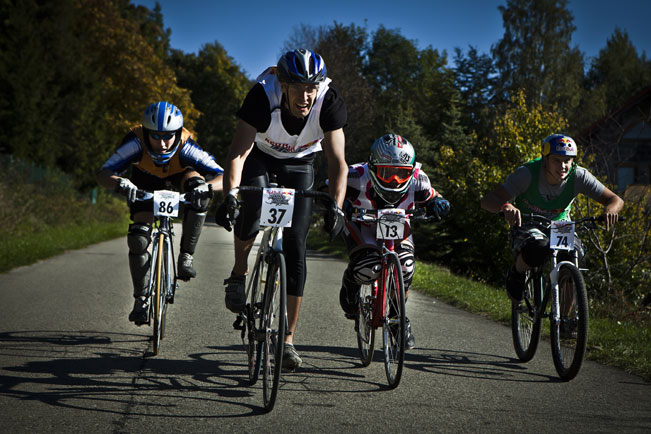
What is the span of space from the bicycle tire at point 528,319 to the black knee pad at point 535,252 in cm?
18

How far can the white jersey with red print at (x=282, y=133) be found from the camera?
484 centimetres

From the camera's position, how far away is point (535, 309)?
5.83 m

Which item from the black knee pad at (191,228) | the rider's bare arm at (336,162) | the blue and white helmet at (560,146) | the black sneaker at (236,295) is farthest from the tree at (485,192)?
the black sneaker at (236,295)

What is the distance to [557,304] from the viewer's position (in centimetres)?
537

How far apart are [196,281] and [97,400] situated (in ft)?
21.6

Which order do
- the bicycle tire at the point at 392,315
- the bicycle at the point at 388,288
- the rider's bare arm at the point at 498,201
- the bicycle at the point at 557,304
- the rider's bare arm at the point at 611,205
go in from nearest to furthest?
the bicycle tire at the point at 392,315, the bicycle at the point at 388,288, the bicycle at the point at 557,304, the rider's bare arm at the point at 611,205, the rider's bare arm at the point at 498,201

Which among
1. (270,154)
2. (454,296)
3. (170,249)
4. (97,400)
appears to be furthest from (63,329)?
(454,296)

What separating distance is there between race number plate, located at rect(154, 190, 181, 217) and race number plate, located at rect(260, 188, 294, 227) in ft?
5.74

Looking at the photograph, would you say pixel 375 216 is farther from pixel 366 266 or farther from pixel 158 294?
pixel 158 294

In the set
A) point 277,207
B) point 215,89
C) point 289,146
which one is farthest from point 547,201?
point 215,89

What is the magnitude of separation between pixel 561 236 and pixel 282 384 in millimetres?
2454

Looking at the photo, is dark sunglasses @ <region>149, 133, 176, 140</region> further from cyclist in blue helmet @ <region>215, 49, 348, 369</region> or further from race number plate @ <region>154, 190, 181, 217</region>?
cyclist in blue helmet @ <region>215, 49, 348, 369</region>

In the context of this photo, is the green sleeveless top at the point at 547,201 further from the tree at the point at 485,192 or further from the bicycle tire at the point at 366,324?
the tree at the point at 485,192

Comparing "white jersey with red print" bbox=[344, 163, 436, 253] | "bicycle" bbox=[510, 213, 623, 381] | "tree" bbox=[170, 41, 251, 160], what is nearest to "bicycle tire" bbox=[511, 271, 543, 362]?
"bicycle" bbox=[510, 213, 623, 381]
